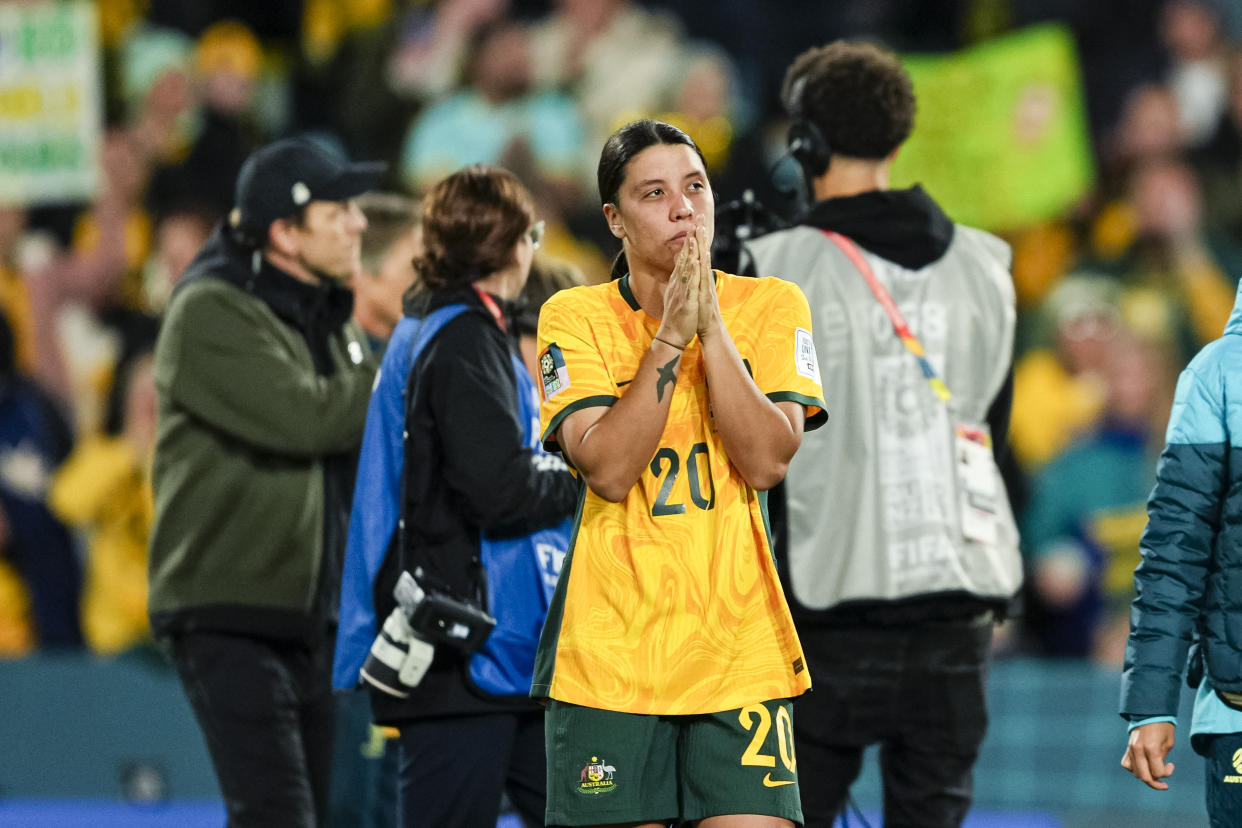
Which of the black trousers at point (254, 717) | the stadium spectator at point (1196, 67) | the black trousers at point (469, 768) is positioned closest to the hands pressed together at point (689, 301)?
the black trousers at point (469, 768)

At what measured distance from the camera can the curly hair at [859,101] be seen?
3.68 m

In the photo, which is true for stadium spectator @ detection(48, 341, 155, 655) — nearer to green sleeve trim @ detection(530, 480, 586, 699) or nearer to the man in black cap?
the man in black cap

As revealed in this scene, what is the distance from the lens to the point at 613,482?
8.38 feet

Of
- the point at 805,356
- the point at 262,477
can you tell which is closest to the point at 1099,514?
the point at 262,477

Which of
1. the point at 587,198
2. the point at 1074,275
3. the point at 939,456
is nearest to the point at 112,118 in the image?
the point at 587,198

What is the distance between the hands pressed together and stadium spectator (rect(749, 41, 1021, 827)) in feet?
3.43

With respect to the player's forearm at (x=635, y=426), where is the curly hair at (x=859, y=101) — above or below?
above

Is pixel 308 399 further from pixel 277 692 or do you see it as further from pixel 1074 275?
pixel 1074 275

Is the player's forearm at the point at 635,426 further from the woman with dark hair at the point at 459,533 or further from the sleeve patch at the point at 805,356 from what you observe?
the woman with dark hair at the point at 459,533

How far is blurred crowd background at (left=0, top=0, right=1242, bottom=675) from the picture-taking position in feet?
23.5

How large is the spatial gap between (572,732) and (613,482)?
419mm

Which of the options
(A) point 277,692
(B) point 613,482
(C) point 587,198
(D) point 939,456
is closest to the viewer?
(B) point 613,482

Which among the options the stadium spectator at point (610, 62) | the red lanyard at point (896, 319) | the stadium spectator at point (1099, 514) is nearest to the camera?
the red lanyard at point (896, 319)

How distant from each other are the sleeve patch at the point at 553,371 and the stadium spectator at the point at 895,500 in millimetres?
1005
